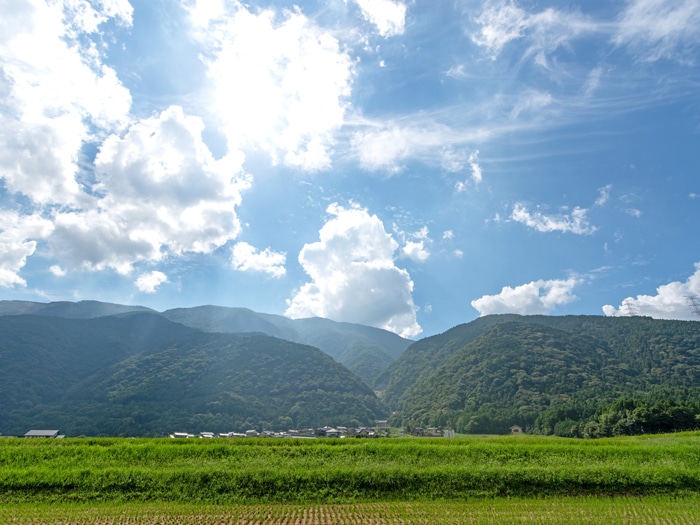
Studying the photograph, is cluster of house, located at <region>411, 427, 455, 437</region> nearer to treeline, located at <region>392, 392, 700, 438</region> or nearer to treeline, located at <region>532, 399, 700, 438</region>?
treeline, located at <region>392, 392, 700, 438</region>

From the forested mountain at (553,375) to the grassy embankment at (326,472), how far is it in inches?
2684

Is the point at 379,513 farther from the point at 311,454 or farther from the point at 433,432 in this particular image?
the point at 433,432

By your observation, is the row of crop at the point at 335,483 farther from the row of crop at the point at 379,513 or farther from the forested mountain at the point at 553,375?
the forested mountain at the point at 553,375

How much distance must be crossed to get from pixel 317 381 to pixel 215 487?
15714 cm

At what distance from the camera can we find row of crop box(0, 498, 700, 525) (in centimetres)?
1823

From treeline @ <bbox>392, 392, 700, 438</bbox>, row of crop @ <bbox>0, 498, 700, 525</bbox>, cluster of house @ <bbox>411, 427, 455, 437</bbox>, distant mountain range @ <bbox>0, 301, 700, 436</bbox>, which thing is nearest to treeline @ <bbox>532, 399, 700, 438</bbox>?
treeline @ <bbox>392, 392, 700, 438</bbox>

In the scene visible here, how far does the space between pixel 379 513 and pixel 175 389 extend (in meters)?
157

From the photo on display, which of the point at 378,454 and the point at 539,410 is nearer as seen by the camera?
the point at 378,454

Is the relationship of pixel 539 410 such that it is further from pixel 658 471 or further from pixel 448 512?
pixel 448 512

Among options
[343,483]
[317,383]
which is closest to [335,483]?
[343,483]

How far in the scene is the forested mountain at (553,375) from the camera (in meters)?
Answer: 113

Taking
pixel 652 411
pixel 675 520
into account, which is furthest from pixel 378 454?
pixel 652 411

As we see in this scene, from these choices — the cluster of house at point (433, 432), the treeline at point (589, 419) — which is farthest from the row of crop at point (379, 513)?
the cluster of house at point (433, 432)

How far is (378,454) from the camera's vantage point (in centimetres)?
2956
